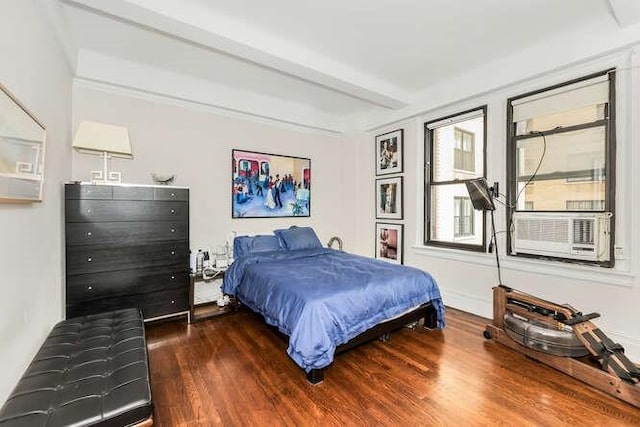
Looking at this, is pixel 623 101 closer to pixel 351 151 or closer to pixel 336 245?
pixel 351 151

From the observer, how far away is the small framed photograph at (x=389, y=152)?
13.9ft

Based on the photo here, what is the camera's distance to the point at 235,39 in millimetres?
2406

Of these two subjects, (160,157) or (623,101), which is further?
(160,157)

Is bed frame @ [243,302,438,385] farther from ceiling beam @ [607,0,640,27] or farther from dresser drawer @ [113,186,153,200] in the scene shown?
ceiling beam @ [607,0,640,27]

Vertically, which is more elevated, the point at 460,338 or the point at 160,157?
the point at 160,157

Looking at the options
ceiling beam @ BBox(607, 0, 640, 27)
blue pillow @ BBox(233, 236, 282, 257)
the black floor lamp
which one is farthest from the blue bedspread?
ceiling beam @ BBox(607, 0, 640, 27)

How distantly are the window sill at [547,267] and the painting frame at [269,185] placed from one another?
2.04 m

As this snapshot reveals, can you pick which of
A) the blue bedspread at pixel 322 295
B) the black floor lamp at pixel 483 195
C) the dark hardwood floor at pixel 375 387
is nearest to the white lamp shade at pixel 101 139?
the blue bedspread at pixel 322 295

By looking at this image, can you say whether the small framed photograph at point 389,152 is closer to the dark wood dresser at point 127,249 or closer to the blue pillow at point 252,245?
the blue pillow at point 252,245

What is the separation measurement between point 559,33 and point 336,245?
3.68 m

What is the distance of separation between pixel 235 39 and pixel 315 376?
270cm

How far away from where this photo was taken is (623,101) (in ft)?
7.81

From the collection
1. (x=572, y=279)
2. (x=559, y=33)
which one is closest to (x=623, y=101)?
(x=559, y=33)

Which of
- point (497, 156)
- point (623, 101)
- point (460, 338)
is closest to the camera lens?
point (623, 101)
